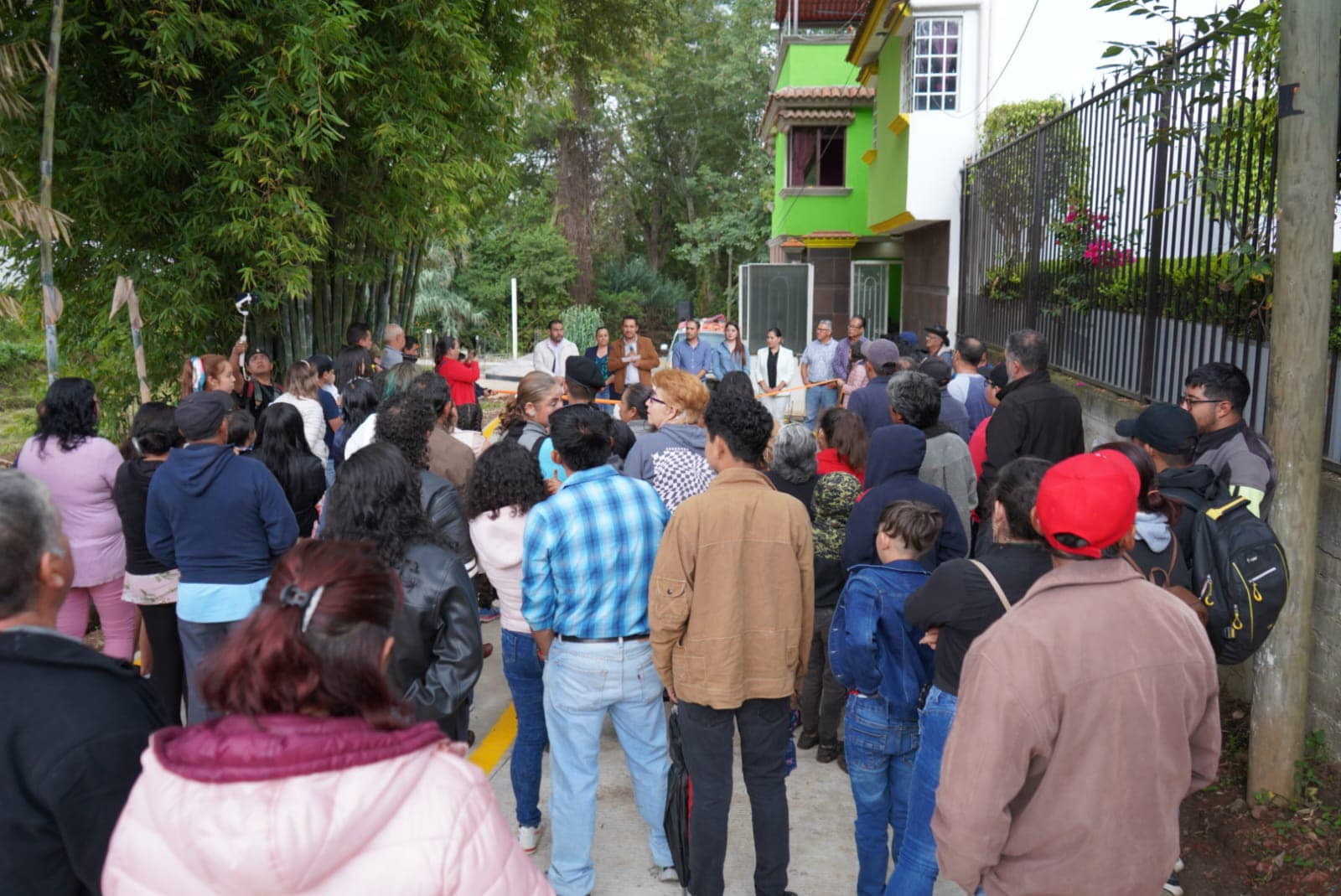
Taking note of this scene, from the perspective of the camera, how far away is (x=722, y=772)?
3572 millimetres

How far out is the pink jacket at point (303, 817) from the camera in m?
1.59

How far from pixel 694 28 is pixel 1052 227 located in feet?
101

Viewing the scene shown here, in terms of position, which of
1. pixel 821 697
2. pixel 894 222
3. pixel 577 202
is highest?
pixel 577 202

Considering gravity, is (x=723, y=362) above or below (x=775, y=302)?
below

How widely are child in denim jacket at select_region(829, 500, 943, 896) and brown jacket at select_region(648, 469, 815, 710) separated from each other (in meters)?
0.23

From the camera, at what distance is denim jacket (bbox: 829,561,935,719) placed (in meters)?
3.53

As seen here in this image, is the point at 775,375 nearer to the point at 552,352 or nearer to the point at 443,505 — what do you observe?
the point at 552,352

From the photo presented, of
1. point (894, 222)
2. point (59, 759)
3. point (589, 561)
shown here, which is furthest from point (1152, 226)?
point (894, 222)

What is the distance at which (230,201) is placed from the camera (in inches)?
316

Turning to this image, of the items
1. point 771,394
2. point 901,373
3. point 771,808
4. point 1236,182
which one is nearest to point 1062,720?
point 771,808

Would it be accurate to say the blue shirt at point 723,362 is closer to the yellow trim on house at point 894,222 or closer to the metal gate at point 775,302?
the yellow trim on house at point 894,222

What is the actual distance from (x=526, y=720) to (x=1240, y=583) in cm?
267

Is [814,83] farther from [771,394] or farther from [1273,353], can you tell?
[1273,353]

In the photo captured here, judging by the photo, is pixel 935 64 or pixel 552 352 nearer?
pixel 552 352
